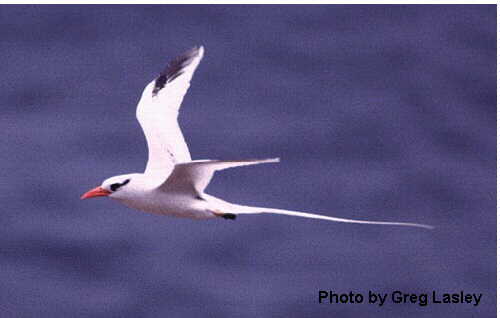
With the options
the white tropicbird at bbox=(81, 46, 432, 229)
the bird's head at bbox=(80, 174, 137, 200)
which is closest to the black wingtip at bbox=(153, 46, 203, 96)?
the white tropicbird at bbox=(81, 46, 432, 229)

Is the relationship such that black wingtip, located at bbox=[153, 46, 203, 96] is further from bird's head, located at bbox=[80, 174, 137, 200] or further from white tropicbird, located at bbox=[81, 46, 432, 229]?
bird's head, located at bbox=[80, 174, 137, 200]

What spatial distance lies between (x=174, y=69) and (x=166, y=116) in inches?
35.2

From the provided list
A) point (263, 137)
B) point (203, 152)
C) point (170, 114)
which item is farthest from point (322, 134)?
point (170, 114)

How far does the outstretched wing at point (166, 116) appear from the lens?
12.7 metres

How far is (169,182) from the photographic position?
11.4 meters

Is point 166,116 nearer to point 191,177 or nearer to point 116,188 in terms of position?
point 116,188

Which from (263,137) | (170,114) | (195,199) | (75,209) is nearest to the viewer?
(195,199)

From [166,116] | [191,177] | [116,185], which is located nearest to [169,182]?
[191,177]

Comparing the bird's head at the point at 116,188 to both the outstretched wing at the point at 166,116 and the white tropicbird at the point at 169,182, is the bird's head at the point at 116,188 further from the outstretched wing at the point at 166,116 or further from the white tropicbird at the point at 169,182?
the outstretched wing at the point at 166,116

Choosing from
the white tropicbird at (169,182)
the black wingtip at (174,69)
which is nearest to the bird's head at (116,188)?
the white tropicbird at (169,182)

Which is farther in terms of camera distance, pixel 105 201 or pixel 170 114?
pixel 105 201

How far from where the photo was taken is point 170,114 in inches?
527

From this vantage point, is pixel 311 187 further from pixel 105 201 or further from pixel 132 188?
pixel 132 188

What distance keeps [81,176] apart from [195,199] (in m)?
9.52
